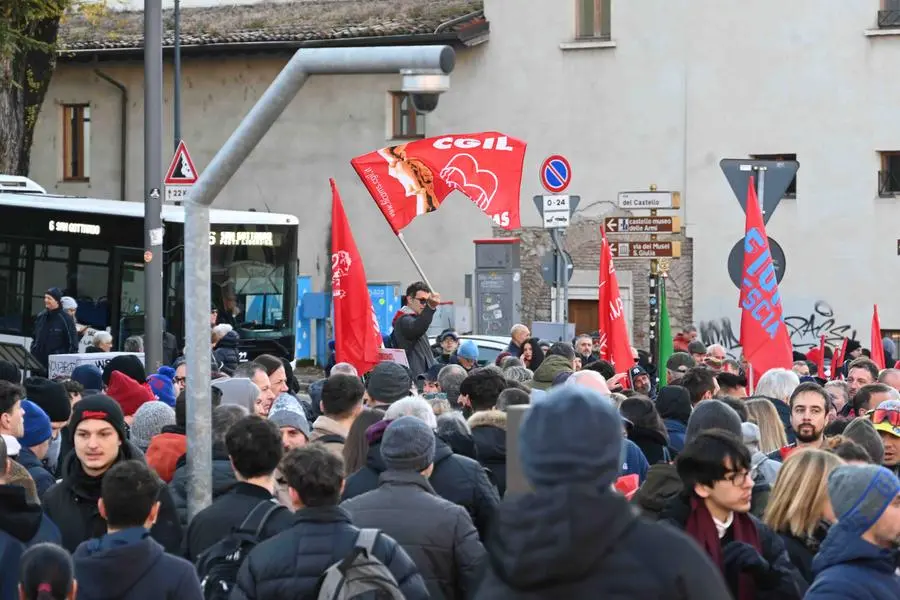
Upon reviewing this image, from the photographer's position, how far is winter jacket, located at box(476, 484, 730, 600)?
3404 millimetres

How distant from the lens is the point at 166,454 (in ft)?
26.0

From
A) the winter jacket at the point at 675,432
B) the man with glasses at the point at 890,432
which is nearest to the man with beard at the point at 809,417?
the man with glasses at the point at 890,432

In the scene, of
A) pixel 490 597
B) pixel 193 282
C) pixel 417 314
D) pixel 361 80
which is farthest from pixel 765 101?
pixel 490 597

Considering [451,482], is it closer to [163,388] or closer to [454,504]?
[454,504]

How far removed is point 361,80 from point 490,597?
3284 centimetres

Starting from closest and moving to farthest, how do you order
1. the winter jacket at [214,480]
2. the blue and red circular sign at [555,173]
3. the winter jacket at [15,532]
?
the winter jacket at [15,532] < the winter jacket at [214,480] < the blue and red circular sign at [555,173]

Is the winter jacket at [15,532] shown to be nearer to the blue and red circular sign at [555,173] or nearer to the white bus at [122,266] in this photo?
the blue and red circular sign at [555,173]

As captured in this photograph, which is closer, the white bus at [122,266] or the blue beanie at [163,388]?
the blue beanie at [163,388]

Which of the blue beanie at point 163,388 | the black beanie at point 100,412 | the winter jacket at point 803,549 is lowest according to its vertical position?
the winter jacket at point 803,549

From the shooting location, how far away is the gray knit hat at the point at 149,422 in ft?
28.8

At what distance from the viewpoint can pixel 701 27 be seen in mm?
33156

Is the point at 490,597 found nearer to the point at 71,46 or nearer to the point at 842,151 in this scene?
the point at 842,151

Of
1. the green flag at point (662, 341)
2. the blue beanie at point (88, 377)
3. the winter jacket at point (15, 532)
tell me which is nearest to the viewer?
the winter jacket at point (15, 532)

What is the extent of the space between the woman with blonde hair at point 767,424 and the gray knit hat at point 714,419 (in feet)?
6.61
